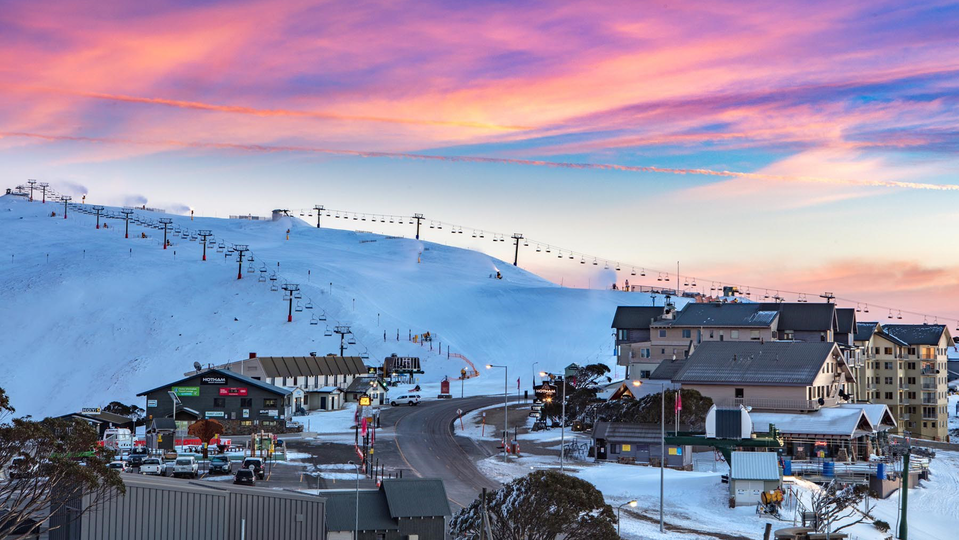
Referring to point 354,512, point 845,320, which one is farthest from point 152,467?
point 845,320

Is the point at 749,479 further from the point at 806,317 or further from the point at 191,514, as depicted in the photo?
the point at 806,317

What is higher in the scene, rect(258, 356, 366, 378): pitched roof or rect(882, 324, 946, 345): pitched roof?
rect(882, 324, 946, 345): pitched roof

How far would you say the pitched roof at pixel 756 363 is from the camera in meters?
91.6

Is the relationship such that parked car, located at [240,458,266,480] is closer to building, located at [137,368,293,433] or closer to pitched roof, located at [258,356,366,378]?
building, located at [137,368,293,433]

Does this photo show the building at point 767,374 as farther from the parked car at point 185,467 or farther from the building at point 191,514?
the building at point 191,514

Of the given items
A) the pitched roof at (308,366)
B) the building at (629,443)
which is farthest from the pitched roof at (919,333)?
the pitched roof at (308,366)

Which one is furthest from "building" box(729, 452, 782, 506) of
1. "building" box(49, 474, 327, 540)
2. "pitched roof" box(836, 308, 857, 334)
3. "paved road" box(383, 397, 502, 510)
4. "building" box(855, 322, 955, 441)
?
"building" box(855, 322, 955, 441)

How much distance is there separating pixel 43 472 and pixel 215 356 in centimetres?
14648

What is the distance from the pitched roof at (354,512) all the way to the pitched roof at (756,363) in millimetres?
51048

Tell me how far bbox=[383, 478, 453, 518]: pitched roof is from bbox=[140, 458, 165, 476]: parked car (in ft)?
85.9

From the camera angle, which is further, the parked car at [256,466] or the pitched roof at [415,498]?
the parked car at [256,466]

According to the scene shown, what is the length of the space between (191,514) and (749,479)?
3562 cm

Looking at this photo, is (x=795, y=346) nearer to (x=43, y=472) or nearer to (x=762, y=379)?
(x=762, y=379)

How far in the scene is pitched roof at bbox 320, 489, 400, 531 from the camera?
47125 mm
